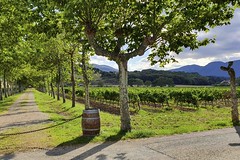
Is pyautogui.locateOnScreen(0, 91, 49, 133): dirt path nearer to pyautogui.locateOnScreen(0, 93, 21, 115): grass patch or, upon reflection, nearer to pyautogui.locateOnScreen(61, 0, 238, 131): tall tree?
pyautogui.locateOnScreen(0, 93, 21, 115): grass patch

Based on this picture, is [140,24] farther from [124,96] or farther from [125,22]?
[124,96]

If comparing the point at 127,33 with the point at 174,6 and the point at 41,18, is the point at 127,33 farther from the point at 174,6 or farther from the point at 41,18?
the point at 41,18

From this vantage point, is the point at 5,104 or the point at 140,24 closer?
the point at 140,24

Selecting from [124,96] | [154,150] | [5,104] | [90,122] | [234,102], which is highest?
[124,96]

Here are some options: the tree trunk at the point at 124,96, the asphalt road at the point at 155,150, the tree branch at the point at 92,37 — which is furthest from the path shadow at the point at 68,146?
the tree branch at the point at 92,37

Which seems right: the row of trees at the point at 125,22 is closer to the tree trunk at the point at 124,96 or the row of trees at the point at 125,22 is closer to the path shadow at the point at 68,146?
the tree trunk at the point at 124,96

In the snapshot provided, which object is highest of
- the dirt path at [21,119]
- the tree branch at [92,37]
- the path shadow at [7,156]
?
the tree branch at [92,37]

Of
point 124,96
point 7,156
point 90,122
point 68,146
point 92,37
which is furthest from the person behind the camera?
point 124,96

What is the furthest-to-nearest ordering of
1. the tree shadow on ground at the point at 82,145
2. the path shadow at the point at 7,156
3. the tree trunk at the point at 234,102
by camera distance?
the tree trunk at the point at 234,102 → the tree shadow on ground at the point at 82,145 → the path shadow at the point at 7,156

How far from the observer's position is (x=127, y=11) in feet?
46.2

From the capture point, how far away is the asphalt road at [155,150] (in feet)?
31.0

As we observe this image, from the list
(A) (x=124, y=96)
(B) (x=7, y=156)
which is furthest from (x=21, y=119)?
(B) (x=7, y=156)

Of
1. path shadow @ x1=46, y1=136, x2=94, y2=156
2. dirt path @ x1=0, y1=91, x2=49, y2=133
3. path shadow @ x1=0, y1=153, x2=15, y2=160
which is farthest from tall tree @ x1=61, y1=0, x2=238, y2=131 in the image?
dirt path @ x1=0, y1=91, x2=49, y2=133

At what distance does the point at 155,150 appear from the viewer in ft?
33.6
